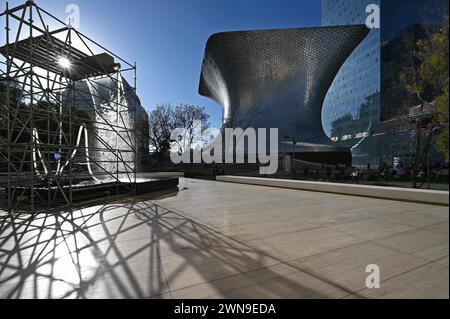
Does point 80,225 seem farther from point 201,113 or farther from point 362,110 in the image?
point 362,110

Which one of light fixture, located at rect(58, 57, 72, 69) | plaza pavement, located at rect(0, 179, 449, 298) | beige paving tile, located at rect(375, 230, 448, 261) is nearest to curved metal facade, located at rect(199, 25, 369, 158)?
light fixture, located at rect(58, 57, 72, 69)

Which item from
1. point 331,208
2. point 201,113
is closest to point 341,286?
point 331,208

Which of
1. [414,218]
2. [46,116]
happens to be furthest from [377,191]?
[46,116]

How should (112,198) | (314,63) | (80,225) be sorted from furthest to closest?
1. (314,63)
2. (112,198)
3. (80,225)

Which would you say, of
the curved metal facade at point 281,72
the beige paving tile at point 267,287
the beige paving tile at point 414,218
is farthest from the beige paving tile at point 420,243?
the curved metal facade at point 281,72

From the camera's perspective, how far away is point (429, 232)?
4.29 metres

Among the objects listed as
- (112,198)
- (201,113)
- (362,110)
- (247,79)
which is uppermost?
(247,79)

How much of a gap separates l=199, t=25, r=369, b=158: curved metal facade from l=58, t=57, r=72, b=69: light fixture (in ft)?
101

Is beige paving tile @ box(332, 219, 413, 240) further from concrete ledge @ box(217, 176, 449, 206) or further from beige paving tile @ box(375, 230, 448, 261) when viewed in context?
concrete ledge @ box(217, 176, 449, 206)

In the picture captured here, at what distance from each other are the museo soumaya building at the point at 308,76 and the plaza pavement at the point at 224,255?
3145 centimetres

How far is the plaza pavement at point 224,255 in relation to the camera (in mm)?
2490

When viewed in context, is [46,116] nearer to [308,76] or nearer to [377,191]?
[377,191]

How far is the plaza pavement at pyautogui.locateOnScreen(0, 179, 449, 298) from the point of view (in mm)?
2490
